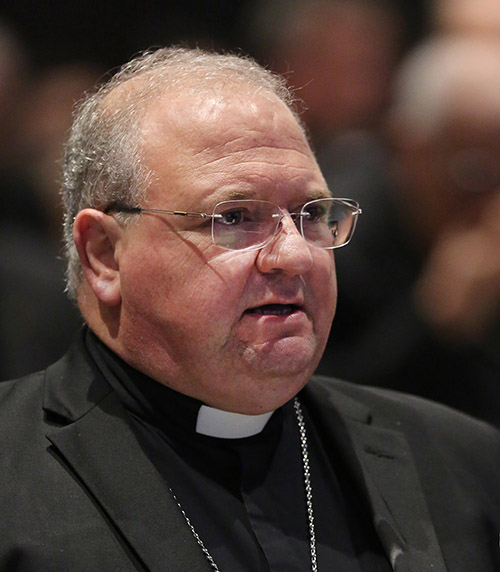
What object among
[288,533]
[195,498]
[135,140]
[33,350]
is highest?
[135,140]

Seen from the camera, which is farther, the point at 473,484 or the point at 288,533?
the point at 473,484

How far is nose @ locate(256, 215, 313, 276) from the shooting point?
218cm

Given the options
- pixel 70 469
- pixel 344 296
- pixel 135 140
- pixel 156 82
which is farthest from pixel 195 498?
pixel 344 296

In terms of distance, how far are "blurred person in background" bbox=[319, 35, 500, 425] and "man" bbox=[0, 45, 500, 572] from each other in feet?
3.94

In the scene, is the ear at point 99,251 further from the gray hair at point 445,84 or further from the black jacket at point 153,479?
the gray hair at point 445,84

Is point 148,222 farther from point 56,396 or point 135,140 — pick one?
point 56,396

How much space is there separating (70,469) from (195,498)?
308 millimetres

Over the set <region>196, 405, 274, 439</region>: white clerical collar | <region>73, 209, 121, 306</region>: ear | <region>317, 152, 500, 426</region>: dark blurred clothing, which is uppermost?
<region>73, 209, 121, 306</region>: ear

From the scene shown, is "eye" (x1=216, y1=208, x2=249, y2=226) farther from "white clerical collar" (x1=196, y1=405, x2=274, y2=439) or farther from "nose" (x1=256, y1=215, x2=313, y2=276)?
"white clerical collar" (x1=196, y1=405, x2=274, y2=439)

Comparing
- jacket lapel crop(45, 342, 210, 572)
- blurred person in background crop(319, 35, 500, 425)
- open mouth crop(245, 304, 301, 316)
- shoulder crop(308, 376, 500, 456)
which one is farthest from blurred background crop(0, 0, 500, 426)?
jacket lapel crop(45, 342, 210, 572)

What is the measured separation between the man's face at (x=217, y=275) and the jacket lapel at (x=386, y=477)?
344 mm

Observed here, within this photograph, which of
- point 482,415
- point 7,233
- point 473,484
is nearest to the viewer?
point 473,484

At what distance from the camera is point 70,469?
2135 millimetres

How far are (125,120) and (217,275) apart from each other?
45 centimetres
